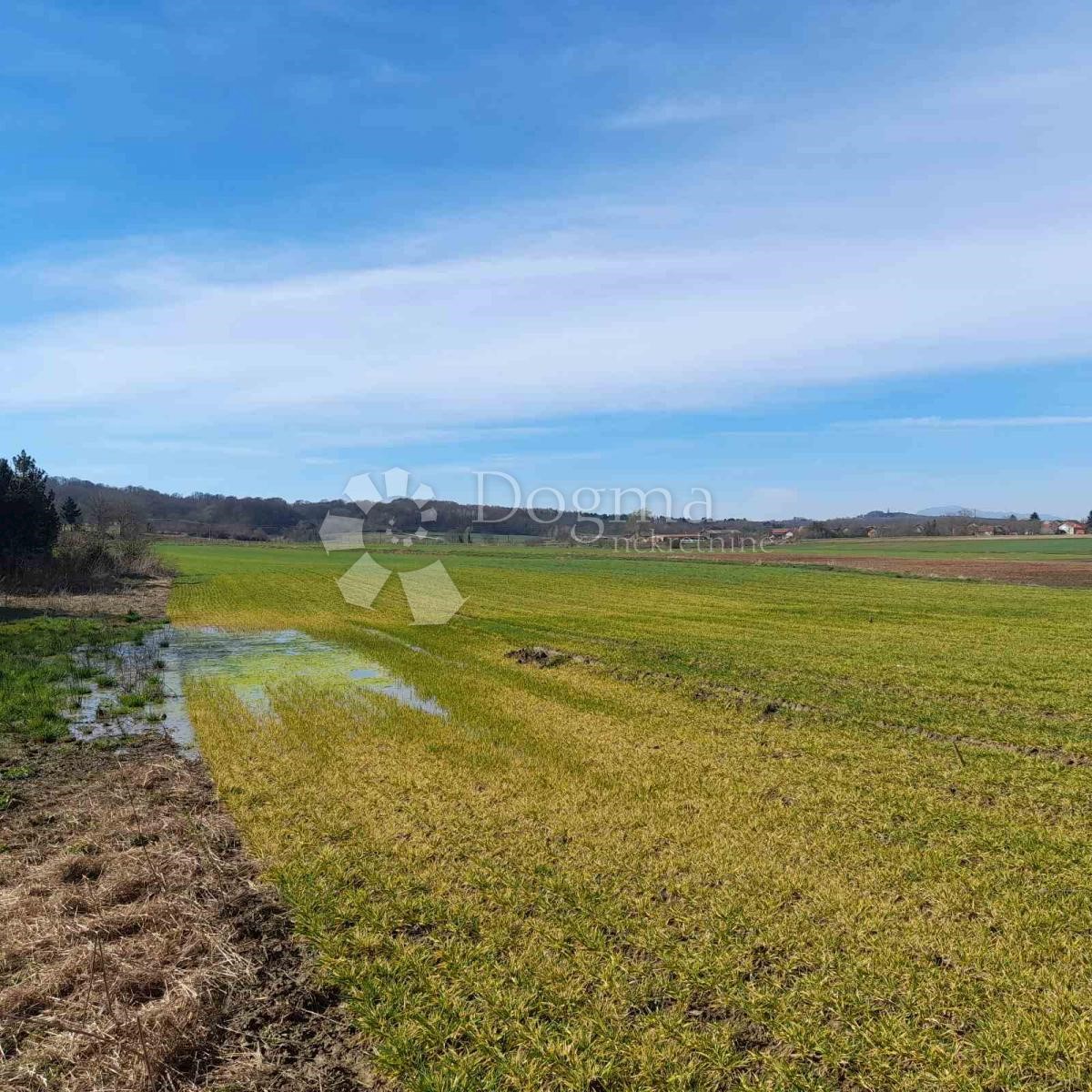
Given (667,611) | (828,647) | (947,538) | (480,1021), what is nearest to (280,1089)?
(480,1021)

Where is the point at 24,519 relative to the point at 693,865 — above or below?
above

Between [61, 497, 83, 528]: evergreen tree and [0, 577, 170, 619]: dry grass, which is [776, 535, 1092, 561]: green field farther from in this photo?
[61, 497, 83, 528]: evergreen tree

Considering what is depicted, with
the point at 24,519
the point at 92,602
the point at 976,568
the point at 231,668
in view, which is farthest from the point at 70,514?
the point at 976,568

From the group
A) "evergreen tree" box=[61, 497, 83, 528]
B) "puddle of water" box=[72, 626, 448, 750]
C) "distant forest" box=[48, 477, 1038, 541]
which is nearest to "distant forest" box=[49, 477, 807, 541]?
"distant forest" box=[48, 477, 1038, 541]

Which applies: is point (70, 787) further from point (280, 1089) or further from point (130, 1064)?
point (280, 1089)

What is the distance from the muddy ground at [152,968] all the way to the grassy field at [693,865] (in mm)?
284

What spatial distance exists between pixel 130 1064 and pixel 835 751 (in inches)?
330

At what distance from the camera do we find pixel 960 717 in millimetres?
11367

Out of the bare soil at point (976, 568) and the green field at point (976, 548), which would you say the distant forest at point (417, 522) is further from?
the bare soil at point (976, 568)

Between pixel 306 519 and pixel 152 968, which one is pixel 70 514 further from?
pixel 306 519

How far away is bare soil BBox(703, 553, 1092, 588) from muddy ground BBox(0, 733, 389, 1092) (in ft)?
151

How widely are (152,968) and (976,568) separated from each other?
63777mm

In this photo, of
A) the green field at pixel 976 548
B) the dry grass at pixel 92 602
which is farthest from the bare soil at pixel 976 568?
the dry grass at pixel 92 602

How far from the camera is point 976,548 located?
309ft
